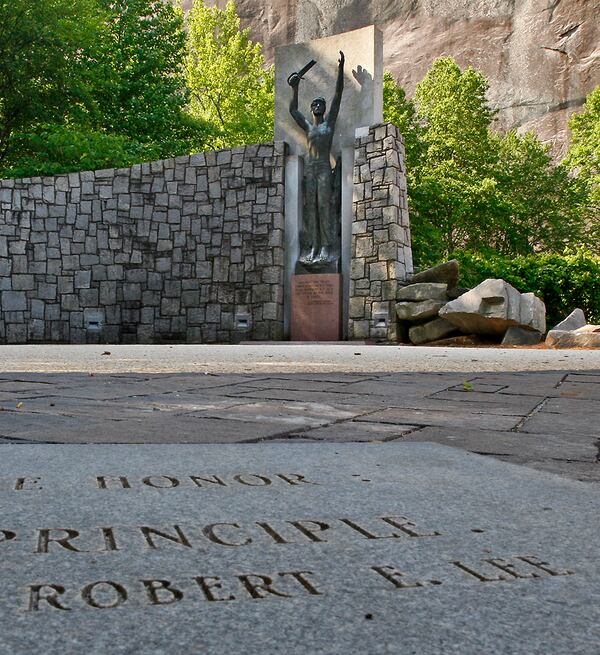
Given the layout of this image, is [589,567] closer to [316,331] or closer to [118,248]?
[316,331]

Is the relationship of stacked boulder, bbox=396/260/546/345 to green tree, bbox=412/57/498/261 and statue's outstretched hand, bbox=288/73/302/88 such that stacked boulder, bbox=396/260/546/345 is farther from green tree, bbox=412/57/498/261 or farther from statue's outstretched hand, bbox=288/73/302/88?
green tree, bbox=412/57/498/261

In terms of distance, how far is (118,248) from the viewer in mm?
13867

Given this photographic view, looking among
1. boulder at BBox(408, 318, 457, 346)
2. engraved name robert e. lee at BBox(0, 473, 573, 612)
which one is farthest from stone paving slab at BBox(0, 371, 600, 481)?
boulder at BBox(408, 318, 457, 346)

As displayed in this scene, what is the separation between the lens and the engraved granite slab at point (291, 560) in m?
0.85

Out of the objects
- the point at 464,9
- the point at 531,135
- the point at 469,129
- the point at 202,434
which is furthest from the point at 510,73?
the point at 202,434

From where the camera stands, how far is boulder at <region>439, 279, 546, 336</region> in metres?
10.9

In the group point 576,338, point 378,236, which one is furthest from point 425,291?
point 576,338

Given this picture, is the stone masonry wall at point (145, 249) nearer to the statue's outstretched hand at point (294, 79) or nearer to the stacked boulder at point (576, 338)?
the statue's outstretched hand at point (294, 79)

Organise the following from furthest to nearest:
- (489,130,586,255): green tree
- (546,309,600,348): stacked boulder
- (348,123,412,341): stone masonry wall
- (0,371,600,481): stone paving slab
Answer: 1. (489,130,586,255): green tree
2. (348,123,412,341): stone masonry wall
3. (546,309,600,348): stacked boulder
4. (0,371,600,481): stone paving slab

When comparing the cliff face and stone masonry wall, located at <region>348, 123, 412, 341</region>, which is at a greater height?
the cliff face

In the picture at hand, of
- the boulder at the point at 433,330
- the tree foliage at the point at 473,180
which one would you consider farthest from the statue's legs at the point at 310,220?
the tree foliage at the point at 473,180

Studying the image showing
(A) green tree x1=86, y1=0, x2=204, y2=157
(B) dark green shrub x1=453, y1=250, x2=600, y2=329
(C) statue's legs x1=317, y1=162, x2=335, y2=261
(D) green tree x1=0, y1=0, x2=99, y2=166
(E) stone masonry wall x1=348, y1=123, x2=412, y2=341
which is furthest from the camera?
(A) green tree x1=86, y1=0, x2=204, y2=157

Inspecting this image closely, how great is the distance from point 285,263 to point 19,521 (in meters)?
12.2

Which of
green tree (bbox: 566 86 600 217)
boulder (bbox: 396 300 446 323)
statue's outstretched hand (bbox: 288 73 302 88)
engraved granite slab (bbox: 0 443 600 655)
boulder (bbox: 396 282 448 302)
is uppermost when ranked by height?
green tree (bbox: 566 86 600 217)
